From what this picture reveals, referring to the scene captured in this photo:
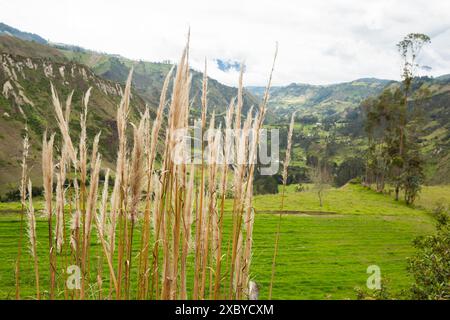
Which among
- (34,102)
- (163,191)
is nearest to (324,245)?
(163,191)

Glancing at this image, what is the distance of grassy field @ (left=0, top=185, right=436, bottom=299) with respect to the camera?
16.5 metres

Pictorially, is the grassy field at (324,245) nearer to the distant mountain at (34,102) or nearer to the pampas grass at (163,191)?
the pampas grass at (163,191)

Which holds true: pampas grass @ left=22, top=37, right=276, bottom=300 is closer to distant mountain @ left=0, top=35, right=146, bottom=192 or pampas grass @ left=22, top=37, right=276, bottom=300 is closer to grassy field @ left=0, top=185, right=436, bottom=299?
grassy field @ left=0, top=185, right=436, bottom=299

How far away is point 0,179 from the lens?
212ft

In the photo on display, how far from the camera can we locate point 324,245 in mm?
24000

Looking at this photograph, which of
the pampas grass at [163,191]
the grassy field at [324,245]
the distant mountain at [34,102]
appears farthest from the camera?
the distant mountain at [34,102]

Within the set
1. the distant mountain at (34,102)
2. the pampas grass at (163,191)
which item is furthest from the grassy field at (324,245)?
the distant mountain at (34,102)

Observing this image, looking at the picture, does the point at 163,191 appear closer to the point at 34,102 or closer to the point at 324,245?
the point at 324,245

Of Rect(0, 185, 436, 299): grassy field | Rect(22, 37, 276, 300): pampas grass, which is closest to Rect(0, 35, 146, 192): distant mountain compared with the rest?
Rect(0, 185, 436, 299): grassy field

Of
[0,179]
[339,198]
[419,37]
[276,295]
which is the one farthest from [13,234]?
[0,179]

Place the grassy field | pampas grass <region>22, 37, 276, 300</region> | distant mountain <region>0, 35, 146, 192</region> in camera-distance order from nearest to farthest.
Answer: pampas grass <region>22, 37, 276, 300</region> → the grassy field → distant mountain <region>0, 35, 146, 192</region>

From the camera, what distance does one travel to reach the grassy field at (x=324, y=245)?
16469mm

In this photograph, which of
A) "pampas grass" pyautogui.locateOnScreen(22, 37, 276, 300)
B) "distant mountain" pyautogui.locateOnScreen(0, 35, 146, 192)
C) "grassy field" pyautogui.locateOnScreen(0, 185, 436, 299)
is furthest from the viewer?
"distant mountain" pyautogui.locateOnScreen(0, 35, 146, 192)
